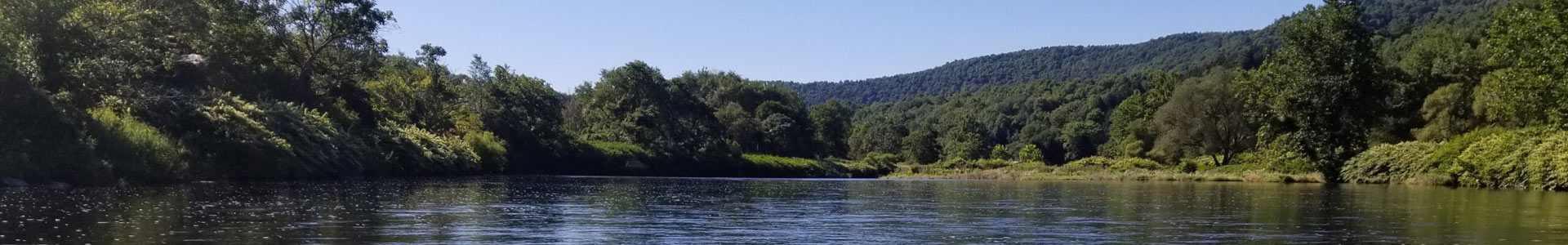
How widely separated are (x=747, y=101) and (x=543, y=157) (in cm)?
5109

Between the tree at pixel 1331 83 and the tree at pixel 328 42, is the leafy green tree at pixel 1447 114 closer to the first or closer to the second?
the tree at pixel 1331 83

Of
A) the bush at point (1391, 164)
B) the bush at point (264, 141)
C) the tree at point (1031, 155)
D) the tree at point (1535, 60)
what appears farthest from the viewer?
the tree at point (1031, 155)

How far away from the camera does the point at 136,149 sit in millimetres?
36312

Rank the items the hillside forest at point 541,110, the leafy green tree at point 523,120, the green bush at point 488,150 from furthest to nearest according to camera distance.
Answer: the leafy green tree at point 523,120 → the green bush at point 488,150 → the hillside forest at point 541,110

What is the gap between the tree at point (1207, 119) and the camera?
8619cm

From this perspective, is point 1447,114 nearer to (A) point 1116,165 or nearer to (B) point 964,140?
(A) point 1116,165

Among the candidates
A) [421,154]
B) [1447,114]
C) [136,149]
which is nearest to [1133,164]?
[1447,114]

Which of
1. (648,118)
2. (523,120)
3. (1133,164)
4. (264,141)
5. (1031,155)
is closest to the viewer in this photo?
(264,141)

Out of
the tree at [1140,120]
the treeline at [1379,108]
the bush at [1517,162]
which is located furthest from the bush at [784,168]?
the bush at [1517,162]

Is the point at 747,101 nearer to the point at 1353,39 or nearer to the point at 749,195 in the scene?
the point at 1353,39

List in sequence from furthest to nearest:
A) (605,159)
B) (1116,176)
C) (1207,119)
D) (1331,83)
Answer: (1207,119), (605,159), (1116,176), (1331,83)

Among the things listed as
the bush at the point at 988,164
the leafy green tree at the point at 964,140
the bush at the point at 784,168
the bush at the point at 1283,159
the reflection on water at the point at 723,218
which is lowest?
the reflection on water at the point at 723,218

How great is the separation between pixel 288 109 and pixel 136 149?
45.6 ft

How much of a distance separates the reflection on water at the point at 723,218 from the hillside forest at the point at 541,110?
6.04 meters
